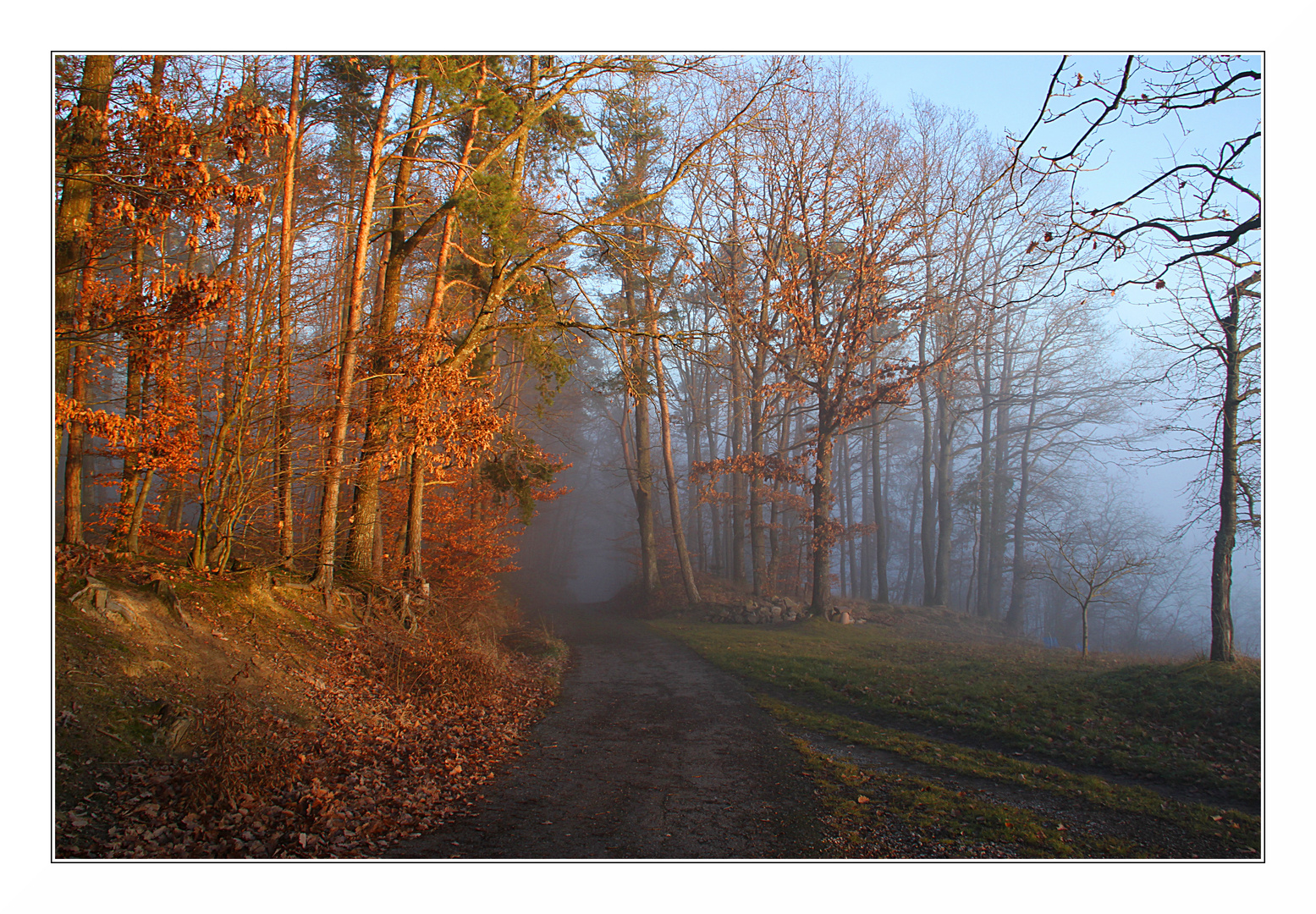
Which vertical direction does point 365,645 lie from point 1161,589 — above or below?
above

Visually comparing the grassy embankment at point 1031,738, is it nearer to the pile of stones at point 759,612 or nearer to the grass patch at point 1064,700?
the grass patch at point 1064,700

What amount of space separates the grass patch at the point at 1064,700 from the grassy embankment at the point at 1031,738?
21 mm

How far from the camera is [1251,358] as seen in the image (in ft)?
29.6

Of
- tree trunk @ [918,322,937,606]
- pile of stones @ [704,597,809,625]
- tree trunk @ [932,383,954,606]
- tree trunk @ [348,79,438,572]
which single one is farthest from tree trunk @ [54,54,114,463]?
tree trunk @ [932,383,954,606]

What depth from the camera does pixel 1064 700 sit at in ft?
25.3

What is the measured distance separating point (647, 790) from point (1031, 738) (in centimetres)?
415

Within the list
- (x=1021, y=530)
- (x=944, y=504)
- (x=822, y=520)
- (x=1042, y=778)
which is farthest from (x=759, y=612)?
(x=1021, y=530)

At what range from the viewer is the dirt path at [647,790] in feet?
14.3

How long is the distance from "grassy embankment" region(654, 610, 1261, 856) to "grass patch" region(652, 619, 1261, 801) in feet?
0.07

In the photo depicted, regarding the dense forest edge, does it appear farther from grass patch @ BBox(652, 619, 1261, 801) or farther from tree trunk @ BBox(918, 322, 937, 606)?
tree trunk @ BBox(918, 322, 937, 606)

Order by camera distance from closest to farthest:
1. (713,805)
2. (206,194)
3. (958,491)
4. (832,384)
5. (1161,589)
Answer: (206,194), (713,805), (832,384), (958,491), (1161,589)
